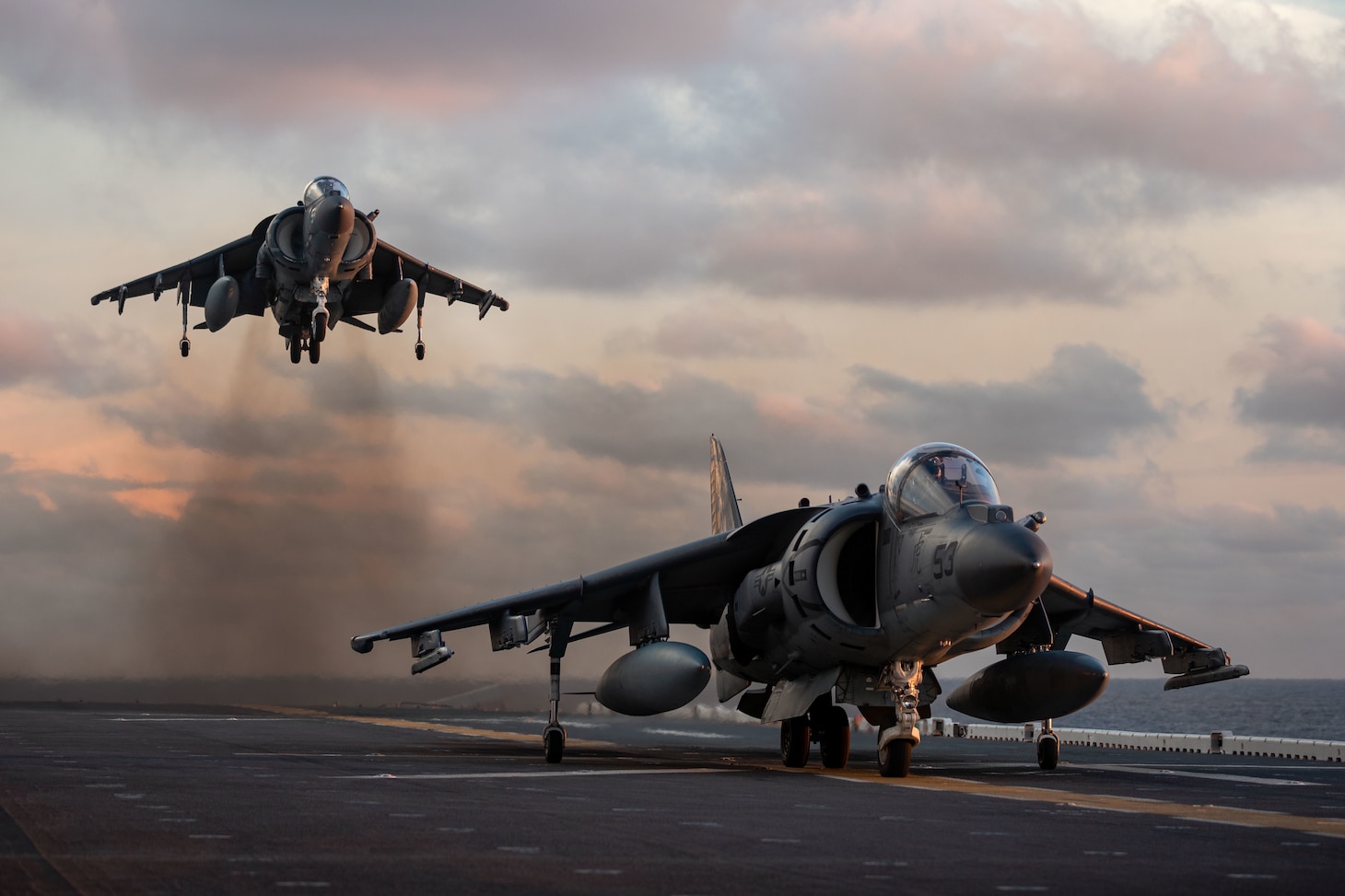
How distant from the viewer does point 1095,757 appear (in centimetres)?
2823

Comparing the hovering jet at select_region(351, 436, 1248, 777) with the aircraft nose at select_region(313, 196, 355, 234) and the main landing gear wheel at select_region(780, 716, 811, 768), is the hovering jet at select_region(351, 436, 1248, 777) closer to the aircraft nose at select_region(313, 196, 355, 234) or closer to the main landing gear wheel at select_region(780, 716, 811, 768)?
the main landing gear wheel at select_region(780, 716, 811, 768)

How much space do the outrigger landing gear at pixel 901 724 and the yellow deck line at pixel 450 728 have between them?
13.2 metres

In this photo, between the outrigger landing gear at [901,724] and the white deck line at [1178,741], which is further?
the white deck line at [1178,741]

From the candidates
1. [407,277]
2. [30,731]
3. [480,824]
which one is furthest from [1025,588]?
[30,731]

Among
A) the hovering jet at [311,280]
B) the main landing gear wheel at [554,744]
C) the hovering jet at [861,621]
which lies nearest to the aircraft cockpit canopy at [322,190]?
the hovering jet at [311,280]

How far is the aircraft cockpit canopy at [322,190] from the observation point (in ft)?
100

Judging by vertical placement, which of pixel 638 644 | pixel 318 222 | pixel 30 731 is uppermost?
pixel 318 222

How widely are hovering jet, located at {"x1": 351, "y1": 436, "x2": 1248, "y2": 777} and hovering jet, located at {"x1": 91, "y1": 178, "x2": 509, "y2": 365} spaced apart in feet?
26.7

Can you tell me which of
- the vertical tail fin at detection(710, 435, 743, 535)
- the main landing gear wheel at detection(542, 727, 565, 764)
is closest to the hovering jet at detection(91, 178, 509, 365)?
the vertical tail fin at detection(710, 435, 743, 535)

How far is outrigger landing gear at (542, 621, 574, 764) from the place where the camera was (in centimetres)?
2483

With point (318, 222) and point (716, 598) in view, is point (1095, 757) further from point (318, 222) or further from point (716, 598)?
point (318, 222)

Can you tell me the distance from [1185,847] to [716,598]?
16.9 metres

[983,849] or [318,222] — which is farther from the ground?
[318,222]

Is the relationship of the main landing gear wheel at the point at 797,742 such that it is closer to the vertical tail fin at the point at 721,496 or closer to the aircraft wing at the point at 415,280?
the vertical tail fin at the point at 721,496
